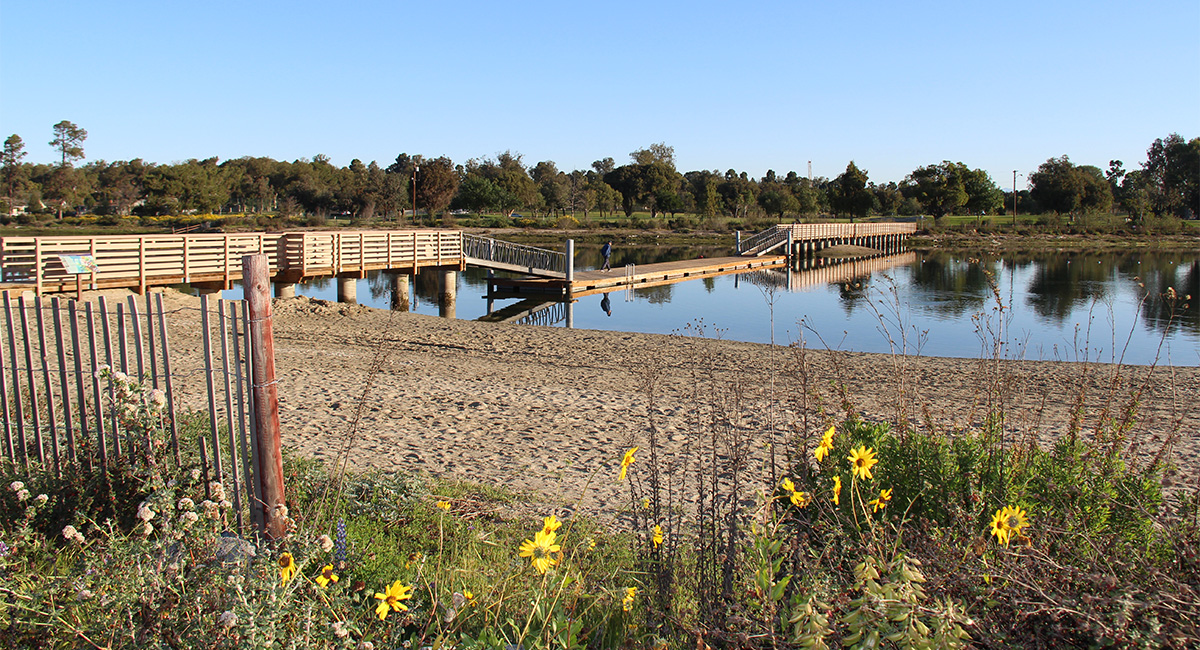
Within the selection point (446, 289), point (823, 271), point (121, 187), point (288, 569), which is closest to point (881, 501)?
point (288, 569)

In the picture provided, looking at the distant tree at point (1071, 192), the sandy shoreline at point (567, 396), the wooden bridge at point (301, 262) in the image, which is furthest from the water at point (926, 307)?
the distant tree at point (1071, 192)

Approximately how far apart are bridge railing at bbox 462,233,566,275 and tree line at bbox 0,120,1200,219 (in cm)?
4108

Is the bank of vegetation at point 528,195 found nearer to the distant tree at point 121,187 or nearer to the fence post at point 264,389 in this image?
the distant tree at point 121,187

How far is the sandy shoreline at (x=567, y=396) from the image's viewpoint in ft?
22.8

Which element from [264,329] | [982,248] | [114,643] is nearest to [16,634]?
[114,643]

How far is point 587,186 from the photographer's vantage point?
10019 cm

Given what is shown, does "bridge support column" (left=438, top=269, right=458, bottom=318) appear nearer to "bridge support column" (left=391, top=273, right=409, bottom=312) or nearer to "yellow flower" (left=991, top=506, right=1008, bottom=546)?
"bridge support column" (left=391, top=273, right=409, bottom=312)

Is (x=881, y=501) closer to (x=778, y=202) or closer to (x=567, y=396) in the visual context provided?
(x=567, y=396)

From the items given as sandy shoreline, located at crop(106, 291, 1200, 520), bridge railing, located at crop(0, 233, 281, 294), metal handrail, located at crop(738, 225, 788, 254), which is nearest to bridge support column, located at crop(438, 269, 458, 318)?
bridge railing, located at crop(0, 233, 281, 294)

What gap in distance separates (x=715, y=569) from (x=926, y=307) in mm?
27063

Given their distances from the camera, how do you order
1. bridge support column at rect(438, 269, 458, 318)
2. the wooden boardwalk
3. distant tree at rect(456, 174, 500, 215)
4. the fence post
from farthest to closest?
distant tree at rect(456, 174, 500, 215), the wooden boardwalk, bridge support column at rect(438, 269, 458, 318), the fence post

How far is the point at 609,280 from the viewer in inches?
1284

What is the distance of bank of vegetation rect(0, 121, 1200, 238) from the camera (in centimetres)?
7650

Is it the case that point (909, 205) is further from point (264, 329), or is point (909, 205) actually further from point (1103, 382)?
point (264, 329)
